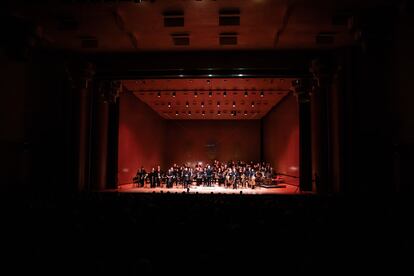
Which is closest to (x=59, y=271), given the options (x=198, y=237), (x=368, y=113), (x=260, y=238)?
(x=198, y=237)

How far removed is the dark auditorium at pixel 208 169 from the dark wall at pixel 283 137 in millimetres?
281

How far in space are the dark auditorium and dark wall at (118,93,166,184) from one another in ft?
0.73

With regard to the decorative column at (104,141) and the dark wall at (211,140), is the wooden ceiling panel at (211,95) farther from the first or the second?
the dark wall at (211,140)

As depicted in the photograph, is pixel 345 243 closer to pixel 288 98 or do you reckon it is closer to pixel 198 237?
pixel 198 237

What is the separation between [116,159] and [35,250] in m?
11.2

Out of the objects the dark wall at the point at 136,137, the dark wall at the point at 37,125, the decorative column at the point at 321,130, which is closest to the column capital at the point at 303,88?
the decorative column at the point at 321,130

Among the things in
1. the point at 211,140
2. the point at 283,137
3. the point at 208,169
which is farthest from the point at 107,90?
the point at 211,140

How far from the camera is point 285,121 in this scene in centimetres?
1811

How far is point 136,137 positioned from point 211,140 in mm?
8078

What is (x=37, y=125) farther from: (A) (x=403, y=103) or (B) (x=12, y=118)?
(A) (x=403, y=103)

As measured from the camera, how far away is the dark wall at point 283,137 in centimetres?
1628

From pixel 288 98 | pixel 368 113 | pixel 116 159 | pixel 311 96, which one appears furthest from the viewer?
pixel 288 98

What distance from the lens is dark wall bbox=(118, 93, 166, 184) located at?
15891 millimetres

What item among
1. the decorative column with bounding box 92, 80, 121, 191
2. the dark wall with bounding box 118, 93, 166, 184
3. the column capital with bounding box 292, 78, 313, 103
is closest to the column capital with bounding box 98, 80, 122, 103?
the decorative column with bounding box 92, 80, 121, 191
